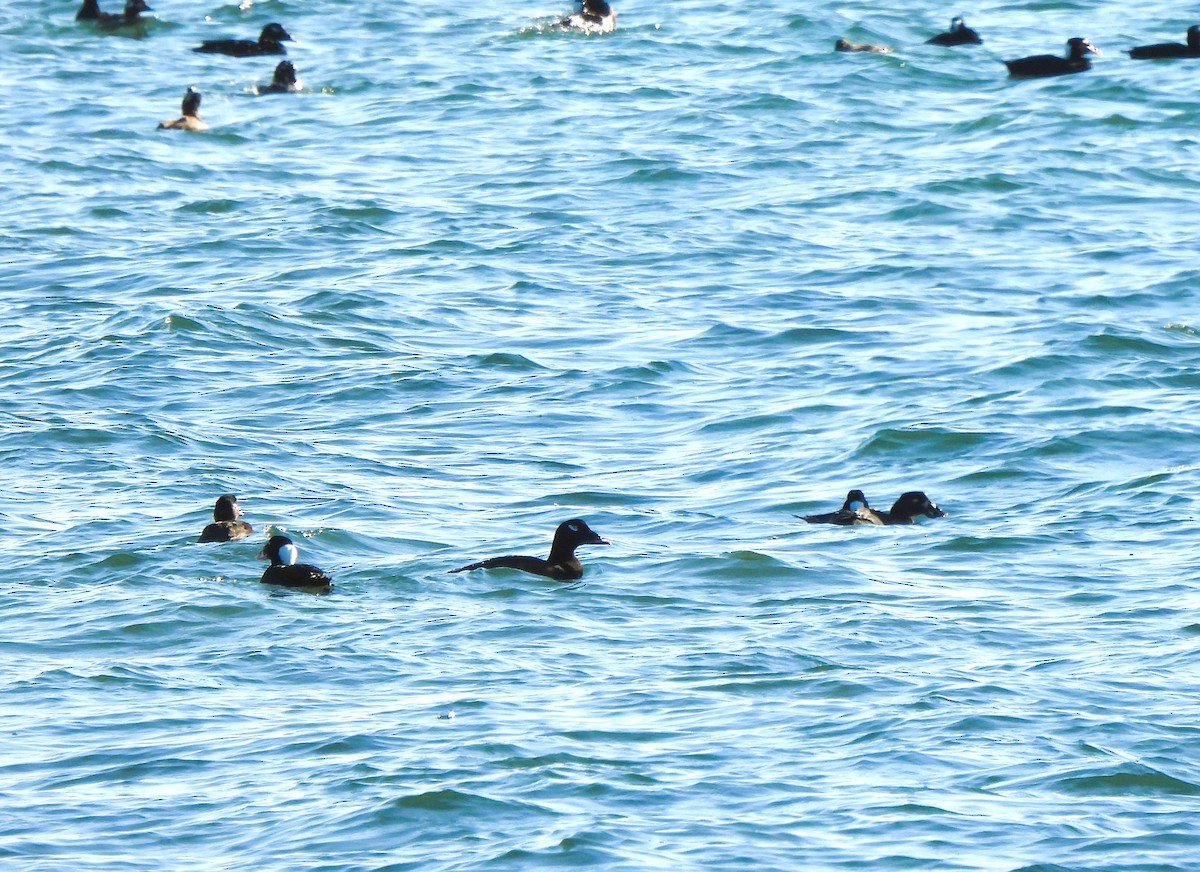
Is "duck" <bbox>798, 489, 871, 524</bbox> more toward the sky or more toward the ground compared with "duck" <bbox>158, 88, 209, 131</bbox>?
more toward the ground

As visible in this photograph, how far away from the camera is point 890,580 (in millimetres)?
13805

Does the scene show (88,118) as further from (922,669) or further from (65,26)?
(922,669)

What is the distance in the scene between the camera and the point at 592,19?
3353cm

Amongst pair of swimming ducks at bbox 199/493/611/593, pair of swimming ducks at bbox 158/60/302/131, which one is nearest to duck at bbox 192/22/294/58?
pair of swimming ducks at bbox 158/60/302/131

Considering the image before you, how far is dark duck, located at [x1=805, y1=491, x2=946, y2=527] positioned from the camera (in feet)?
48.6

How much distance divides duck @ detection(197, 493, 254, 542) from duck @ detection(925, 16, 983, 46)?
63.1ft

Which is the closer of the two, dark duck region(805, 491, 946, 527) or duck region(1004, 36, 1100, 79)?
dark duck region(805, 491, 946, 527)

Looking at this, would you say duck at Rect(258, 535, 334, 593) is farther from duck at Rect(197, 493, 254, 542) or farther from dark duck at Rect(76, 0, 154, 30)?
dark duck at Rect(76, 0, 154, 30)

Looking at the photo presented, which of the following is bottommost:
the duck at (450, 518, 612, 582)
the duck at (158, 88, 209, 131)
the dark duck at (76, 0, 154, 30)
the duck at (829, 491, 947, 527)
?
the duck at (829, 491, 947, 527)

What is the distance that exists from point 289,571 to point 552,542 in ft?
6.19

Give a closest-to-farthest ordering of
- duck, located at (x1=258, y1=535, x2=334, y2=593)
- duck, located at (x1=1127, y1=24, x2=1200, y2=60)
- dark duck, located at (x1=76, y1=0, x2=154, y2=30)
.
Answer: duck, located at (x1=258, y1=535, x2=334, y2=593) < duck, located at (x1=1127, y1=24, x2=1200, y2=60) < dark duck, located at (x1=76, y1=0, x2=154, y2=30)

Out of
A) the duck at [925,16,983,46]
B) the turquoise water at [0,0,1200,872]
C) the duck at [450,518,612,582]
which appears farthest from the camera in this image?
the duck at [925,16,983,46]

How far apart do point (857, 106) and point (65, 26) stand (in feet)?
46.2

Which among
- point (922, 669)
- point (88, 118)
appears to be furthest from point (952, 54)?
point (922, 669)
